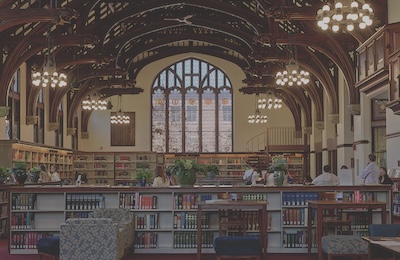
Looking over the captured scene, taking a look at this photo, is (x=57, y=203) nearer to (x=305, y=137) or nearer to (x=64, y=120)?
(x=64, y=120)

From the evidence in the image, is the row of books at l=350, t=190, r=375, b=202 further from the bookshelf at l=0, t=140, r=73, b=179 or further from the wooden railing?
the wooden railing

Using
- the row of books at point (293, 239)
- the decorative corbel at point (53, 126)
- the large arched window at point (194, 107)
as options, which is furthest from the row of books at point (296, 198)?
the large arched window at point (194, 107)

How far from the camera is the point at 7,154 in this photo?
18.8m

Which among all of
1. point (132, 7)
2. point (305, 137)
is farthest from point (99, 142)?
point (132, 7)

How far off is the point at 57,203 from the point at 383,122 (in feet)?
33.4

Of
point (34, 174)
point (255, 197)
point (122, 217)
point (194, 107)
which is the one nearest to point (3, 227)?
point (34, 174)

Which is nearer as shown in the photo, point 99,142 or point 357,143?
point 357,143

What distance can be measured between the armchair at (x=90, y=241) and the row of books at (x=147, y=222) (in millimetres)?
2578

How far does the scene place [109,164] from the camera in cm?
3014

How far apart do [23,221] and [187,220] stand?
111 inches

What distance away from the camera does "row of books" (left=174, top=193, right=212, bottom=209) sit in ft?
37.5

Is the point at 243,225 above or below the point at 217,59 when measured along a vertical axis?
below

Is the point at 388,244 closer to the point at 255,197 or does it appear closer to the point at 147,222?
the point at 255,197

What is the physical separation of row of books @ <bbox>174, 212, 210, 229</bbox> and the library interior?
0.02 m
